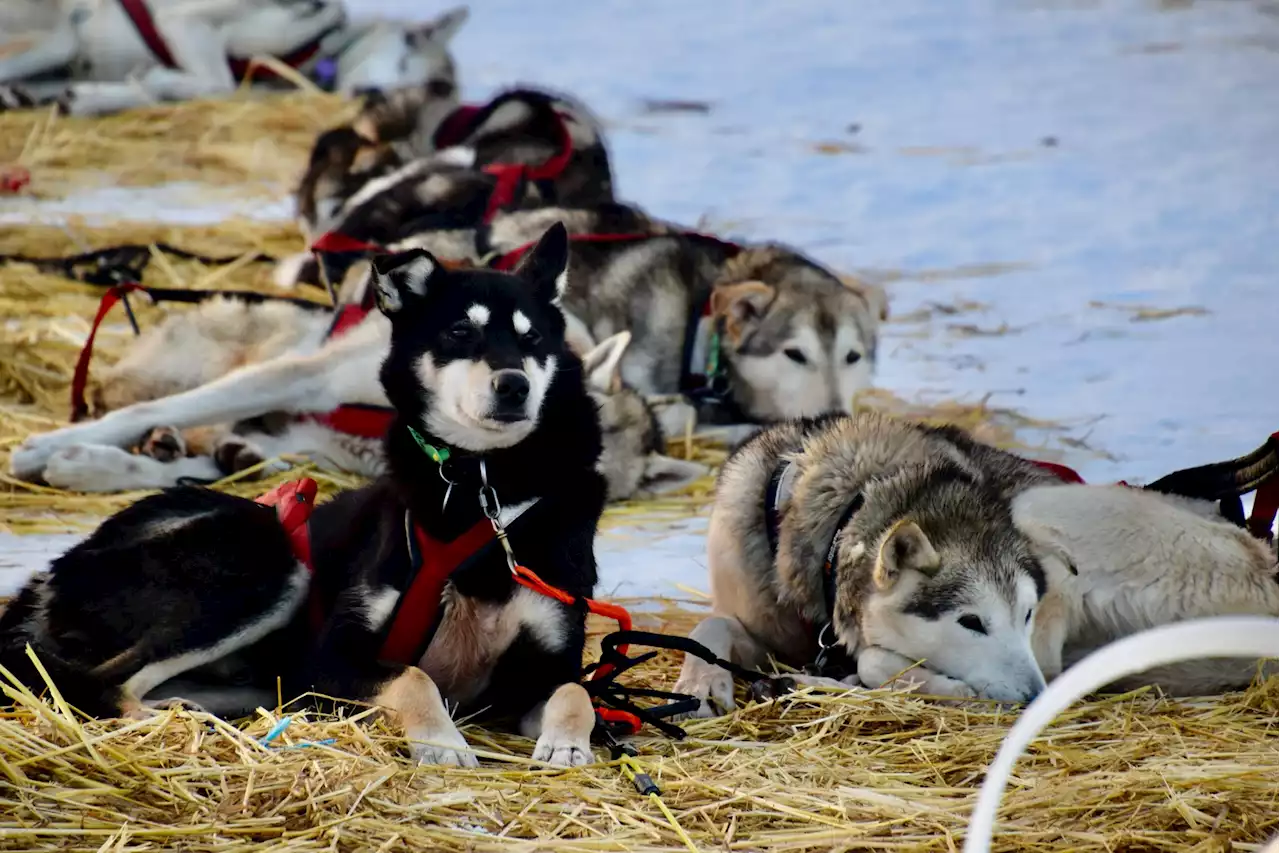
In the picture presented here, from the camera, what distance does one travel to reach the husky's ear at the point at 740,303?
580cm

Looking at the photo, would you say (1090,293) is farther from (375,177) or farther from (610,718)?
(610,718)

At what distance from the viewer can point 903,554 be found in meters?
3.29

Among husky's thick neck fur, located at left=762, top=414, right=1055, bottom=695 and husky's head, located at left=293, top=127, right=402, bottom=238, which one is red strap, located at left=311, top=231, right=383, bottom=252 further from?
husky's thick neck fur, located at left=762, top=414, right=1055, bottom=695

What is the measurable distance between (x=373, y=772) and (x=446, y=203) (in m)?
4.21

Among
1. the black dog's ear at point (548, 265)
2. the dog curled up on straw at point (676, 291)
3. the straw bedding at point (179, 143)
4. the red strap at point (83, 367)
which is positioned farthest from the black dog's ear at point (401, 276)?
the straw bedding at point (179, 143)

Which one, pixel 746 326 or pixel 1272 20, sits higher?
pixel 1272 20

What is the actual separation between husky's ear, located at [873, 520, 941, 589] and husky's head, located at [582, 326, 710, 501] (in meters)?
1.76

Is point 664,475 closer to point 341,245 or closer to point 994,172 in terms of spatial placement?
point 341,245

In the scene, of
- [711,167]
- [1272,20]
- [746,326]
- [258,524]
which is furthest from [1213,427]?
[1272,20]

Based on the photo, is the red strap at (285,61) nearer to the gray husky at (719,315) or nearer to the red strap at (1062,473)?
the gray husky at (719,315)

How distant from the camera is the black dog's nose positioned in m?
2.93

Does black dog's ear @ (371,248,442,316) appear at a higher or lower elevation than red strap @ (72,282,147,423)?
higher

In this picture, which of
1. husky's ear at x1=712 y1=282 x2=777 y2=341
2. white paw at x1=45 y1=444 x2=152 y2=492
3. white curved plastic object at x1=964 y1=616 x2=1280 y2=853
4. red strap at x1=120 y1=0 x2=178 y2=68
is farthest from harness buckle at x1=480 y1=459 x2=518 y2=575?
red strap at x1=120 y1=0 x2=178 y2=68

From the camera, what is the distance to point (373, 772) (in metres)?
2.64
